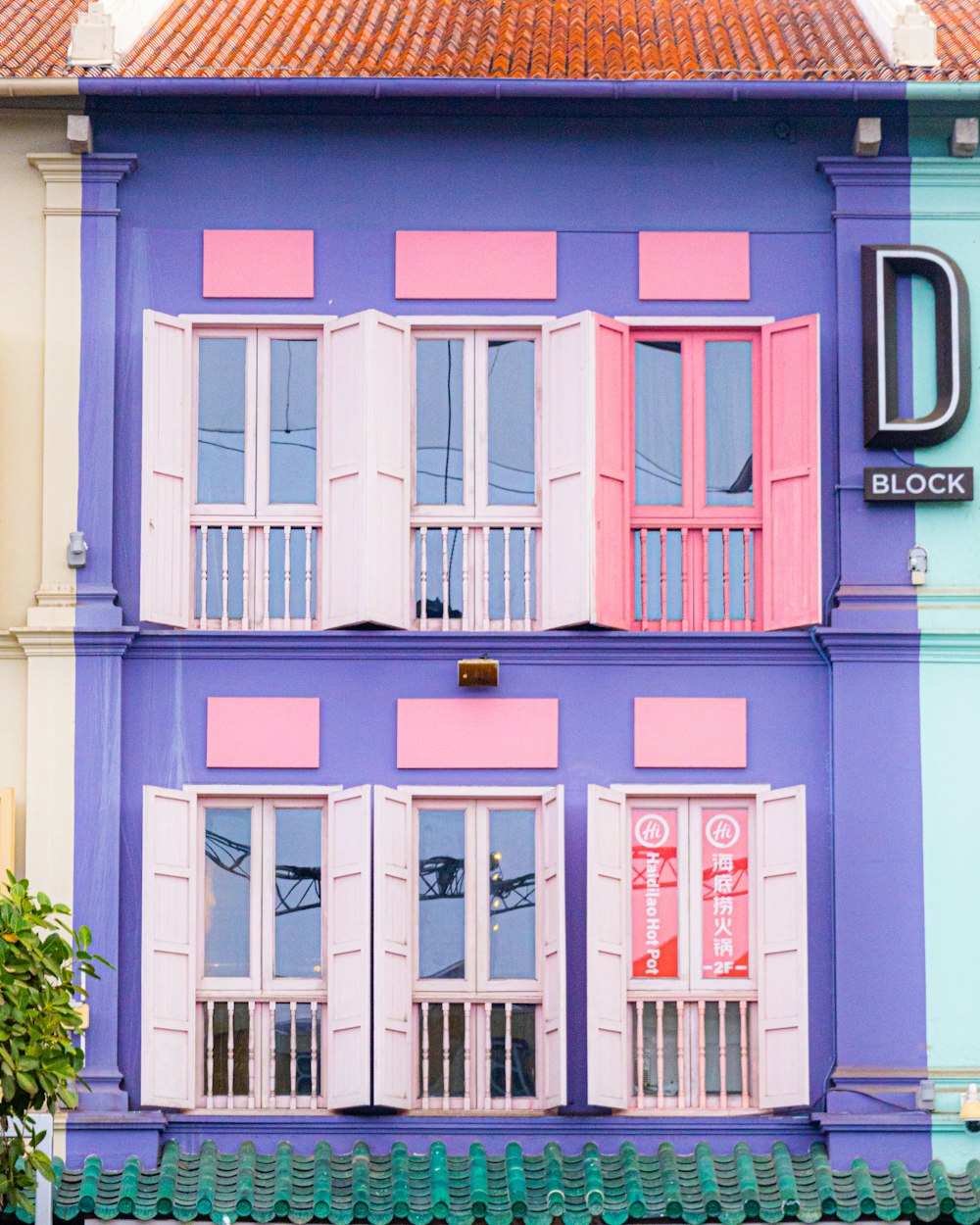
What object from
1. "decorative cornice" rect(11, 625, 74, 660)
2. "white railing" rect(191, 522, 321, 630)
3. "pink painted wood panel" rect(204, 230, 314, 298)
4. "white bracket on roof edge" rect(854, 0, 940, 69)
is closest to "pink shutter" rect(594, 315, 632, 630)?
"white railing" rect(191, 522, 321, 630)

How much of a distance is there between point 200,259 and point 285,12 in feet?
6.60

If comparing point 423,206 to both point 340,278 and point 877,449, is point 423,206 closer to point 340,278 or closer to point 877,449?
point 340,278

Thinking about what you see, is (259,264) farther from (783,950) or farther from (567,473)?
(783,950)

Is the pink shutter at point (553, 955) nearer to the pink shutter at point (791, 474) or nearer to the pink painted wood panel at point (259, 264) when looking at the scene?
the pink shutter at point (791, 474)

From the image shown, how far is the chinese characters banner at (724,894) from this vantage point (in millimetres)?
10867

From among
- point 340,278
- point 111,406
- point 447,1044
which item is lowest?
point 447,1044

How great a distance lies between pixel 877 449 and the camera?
1113cm

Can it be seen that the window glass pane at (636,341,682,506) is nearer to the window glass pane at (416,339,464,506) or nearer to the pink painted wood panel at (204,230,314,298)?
the window glass pane at (416,339,464,506)

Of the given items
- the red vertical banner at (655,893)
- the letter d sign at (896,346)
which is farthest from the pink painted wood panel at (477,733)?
the letter d sign at (896,346)

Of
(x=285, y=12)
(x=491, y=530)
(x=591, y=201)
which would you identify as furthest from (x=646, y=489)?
(x=285, y=12)

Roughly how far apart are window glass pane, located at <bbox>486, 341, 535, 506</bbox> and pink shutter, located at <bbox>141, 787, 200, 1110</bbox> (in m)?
2.52

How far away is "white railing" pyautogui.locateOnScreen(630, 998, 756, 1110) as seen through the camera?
10.8m

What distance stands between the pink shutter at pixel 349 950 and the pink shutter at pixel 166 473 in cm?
145

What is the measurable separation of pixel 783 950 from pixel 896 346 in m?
3.44
